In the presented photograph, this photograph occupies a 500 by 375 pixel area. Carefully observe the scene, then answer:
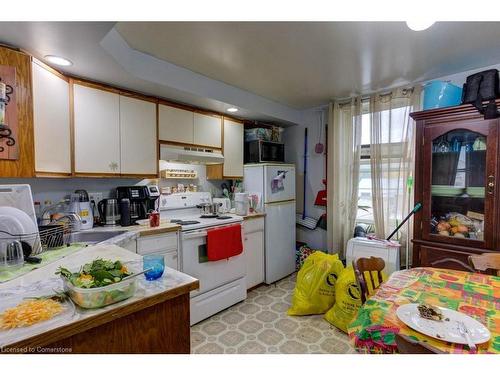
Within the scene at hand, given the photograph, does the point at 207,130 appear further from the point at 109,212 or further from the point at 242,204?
the point at 109,212

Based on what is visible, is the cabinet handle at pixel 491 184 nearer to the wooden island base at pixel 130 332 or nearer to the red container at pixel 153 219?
the wooden island base at pixel 130 332

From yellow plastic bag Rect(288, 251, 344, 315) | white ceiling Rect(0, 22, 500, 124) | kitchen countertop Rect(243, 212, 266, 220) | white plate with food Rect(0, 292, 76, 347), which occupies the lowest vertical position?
yellow plastic bag Rect(288, 251, 344, 315)

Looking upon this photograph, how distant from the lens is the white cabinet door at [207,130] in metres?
2.67

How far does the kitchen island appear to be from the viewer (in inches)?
28.5

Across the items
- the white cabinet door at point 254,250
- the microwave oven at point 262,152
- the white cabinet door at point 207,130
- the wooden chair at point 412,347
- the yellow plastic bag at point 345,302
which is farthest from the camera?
the microwave oven at point 262,152

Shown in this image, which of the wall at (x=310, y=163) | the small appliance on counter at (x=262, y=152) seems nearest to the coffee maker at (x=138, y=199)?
the small appliance on counter at (x=262, y=152)

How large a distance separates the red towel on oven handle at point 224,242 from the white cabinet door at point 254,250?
0.24 m

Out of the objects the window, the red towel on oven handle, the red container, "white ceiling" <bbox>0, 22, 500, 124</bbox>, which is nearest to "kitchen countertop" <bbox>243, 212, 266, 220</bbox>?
the red towel on oven handle

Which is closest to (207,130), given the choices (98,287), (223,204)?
(223,204)

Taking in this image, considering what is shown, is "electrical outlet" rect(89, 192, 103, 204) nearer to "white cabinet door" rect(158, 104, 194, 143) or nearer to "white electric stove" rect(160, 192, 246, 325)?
"white electric stove" rect(160, 192, 246, 325)

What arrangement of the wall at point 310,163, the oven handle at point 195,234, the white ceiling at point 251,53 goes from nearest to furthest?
the white ceiling at point 251,53, the oven handle at point 195,234, the wall at point 310,163

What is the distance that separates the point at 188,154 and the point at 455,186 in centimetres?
237

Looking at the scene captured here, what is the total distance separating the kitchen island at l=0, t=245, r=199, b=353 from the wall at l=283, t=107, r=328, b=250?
2613mm
